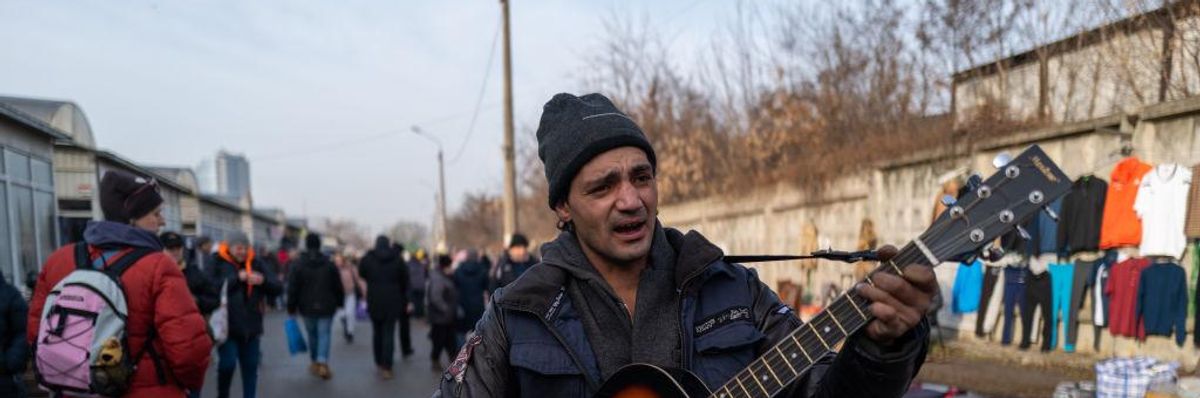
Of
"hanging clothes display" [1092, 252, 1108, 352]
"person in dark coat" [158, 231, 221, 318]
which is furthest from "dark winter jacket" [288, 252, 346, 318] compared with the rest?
"hanging clothes display" [1092, 252, 1108, 352]

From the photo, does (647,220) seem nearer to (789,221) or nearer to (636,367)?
(636,367)

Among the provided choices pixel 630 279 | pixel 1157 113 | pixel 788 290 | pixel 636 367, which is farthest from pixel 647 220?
pixel 788 290

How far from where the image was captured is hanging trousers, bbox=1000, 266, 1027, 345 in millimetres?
8953

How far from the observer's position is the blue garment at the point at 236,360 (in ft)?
22.5

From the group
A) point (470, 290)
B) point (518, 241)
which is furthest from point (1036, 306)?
point (470, 290)

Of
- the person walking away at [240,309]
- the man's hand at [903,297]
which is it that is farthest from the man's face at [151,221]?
the man's hand at [903,297]

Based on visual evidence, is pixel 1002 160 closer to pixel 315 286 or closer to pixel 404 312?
pixel 315 286

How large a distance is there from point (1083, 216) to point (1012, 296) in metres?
1.43

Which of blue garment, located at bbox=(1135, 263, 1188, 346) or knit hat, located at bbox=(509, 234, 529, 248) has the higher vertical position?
knit hat, located at bbox=(509, 234, 529, 248)

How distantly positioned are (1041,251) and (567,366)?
8.34 m

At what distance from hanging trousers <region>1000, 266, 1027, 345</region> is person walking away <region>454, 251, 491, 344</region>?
6.31 metres

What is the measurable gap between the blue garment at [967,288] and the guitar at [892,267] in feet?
28.4

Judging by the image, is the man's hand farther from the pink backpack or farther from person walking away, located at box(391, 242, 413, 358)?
person walking away, located at box(391, 242, 413, 358)

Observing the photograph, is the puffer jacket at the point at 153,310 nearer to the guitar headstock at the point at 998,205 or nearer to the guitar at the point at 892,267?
the guitar at the point at 892,267
